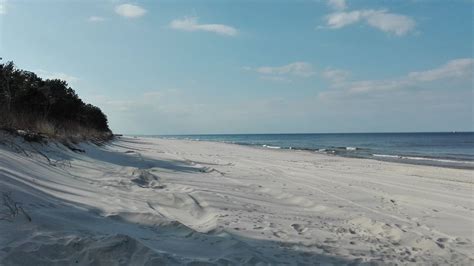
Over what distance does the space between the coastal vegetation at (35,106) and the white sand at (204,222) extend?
198 centimetres

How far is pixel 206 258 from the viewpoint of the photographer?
171 inches

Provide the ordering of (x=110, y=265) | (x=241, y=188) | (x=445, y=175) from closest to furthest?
(x=110, y=265), (x=241, y=188), (x=445, y=175)

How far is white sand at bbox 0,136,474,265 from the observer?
412 centimetres

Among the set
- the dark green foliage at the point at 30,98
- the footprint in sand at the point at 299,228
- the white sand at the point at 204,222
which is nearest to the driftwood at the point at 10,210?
the white sand at the point at 204,222

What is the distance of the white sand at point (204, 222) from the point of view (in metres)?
4.12

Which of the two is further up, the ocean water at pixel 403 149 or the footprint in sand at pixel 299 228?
the ocean water at pixel 403 149

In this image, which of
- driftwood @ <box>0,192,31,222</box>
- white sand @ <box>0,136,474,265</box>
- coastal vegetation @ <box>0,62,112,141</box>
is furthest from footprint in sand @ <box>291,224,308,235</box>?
coastal vegetation @ <box>0,62,112,141</box>

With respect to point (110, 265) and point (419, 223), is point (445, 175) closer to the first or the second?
point (419, 223)

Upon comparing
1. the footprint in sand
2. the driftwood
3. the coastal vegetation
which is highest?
the coastal vegetation

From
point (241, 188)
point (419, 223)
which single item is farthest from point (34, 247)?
point (241, 188)

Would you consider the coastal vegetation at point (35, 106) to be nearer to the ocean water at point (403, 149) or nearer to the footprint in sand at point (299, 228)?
the footprint in sand at point (299, 228)

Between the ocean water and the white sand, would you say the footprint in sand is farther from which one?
the ocean water

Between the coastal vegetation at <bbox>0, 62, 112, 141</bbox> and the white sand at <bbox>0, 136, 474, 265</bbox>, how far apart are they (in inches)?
77.8

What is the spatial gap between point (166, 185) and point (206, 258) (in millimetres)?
5302
